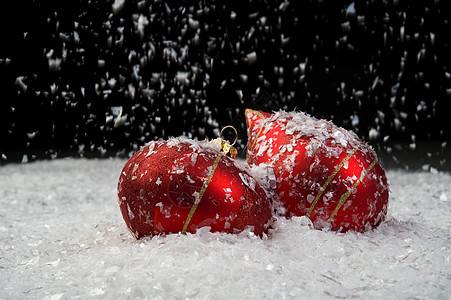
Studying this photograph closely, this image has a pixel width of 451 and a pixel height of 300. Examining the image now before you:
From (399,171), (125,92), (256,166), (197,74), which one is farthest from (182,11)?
(256,166)

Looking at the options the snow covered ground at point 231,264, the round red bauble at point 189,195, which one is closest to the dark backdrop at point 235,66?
the snow covered ground at point 231,264

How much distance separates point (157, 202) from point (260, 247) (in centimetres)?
14

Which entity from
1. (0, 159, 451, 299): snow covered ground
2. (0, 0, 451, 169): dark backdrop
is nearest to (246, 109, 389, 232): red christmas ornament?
(0, 159, 451, 299): snow covered ground

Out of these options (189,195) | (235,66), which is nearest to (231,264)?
(189,195)

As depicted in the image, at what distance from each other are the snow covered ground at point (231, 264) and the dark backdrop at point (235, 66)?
34.5 inches

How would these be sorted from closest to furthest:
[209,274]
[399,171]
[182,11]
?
[209,274]
[399,171]
[182,11]

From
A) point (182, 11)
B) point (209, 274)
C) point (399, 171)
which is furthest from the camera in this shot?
point (182, 11)

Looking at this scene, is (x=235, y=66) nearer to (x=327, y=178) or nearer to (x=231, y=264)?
(x=327, y=178)

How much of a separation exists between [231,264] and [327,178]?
19 centimetres

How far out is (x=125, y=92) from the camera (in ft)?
5.54

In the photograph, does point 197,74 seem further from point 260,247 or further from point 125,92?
point 260,247

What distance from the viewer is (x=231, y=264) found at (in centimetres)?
55

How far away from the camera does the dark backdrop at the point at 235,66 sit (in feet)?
5.39

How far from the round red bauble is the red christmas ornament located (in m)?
0.05
